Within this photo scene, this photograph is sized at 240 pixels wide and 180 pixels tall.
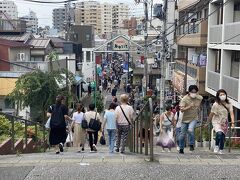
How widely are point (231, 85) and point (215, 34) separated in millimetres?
4405

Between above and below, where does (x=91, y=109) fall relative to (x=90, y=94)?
above

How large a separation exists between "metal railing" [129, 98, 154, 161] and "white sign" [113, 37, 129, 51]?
26.8m

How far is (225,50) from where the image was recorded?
2123 cm

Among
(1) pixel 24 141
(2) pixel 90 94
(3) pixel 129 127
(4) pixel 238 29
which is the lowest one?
(2) pixel 90 94

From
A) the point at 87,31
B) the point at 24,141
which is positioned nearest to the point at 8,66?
the point at 24,141

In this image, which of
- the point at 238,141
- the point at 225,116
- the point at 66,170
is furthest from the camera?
the point at 238,141

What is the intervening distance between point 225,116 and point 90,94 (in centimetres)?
3583

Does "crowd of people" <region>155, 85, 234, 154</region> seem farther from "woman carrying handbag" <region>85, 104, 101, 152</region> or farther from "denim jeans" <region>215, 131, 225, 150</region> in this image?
"woman carrying handbag" <region>85, 104, 101, 152</region>

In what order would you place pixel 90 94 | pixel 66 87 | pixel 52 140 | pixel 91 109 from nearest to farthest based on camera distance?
pixel 52 140
pixel 91 109
pixel 66 87
pixel 90 94

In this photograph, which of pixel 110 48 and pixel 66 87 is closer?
pixel 66 87

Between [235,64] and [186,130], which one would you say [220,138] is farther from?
[235,64]

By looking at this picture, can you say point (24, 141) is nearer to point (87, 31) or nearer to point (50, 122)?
point (50, 122)

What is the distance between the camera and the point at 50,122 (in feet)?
31.2

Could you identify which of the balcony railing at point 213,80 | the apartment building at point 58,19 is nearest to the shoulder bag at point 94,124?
the balcony railing at point 213,80
